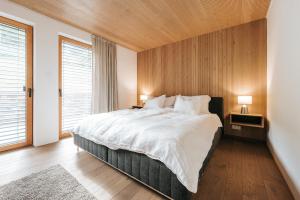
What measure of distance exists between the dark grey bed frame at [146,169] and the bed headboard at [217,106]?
1778 mm

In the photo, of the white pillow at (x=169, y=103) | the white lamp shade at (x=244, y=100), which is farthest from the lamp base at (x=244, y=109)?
the white pillow at (x=169, y=103)

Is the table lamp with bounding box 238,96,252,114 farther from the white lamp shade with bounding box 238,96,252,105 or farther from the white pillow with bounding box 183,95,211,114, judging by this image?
the white pillow with bounding box 183,95,211,114

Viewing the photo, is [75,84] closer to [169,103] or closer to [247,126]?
[169,103]

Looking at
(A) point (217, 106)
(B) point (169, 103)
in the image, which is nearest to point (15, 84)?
(B) point (169, 103)

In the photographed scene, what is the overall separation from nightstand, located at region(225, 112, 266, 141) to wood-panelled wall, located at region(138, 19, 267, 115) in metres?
0.22

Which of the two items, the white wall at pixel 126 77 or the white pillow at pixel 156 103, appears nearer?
the white pillow at pixel 156 103

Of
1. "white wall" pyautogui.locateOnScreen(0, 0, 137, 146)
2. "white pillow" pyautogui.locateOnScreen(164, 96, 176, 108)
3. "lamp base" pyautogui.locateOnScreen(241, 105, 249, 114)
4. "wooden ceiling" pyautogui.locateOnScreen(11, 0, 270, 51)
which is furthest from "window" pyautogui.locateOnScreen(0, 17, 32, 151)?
"lamp base" pyautogui.locateOnScreen(241, 105, 249, 114)

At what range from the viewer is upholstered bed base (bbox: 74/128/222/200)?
3.92 feet

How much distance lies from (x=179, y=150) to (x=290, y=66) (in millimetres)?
1570

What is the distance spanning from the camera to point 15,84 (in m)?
2.44

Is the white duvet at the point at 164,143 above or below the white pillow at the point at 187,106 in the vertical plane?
below

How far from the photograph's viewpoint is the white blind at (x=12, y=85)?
7.61 ft

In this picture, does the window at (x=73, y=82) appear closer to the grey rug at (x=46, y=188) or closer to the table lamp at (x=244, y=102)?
the grey rug at (x=46, y=188)

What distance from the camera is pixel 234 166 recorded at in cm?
193
